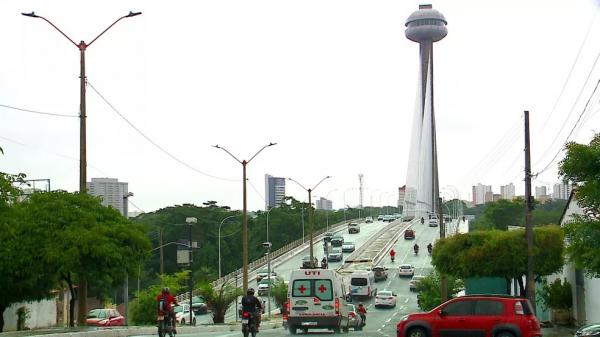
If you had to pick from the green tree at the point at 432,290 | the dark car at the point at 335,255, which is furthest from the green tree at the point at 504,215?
the green tree at the point at 432,290

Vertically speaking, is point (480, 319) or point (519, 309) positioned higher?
point (519, 309)

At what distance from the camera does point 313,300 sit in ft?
102

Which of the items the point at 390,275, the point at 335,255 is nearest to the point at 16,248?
the point at 390,275

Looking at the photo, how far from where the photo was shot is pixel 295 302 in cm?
3109

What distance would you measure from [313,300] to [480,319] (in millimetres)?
9245

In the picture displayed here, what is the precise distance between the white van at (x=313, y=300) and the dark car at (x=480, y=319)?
7477 mm

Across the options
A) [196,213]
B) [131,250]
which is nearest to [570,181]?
[131,250]

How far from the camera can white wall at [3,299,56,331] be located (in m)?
39.5

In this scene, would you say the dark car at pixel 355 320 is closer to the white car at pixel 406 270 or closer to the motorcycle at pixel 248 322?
the motorcycle at pixel 248 322

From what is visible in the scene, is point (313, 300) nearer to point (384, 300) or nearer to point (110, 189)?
point (384, 300)

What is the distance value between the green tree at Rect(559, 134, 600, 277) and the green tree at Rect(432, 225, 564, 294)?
18.4 m

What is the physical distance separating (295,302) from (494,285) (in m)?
27.4

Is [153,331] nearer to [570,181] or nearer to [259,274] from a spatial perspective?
[570,181]

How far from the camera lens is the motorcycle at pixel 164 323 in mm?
24641
